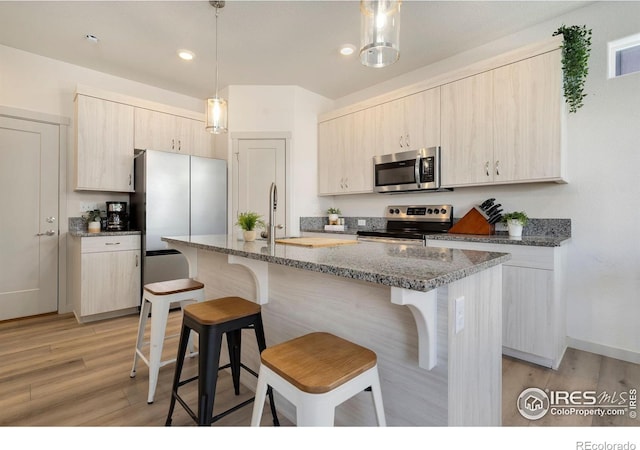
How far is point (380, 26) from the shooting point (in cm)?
123

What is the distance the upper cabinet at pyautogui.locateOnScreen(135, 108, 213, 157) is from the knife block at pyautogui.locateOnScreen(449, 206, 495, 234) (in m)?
3.35

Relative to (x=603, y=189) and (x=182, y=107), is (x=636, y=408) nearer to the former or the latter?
(x=603, y=189)

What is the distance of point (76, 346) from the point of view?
2.61 meters

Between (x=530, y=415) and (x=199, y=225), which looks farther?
(x=199, y=225)

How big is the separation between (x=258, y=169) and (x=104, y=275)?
2.07 m

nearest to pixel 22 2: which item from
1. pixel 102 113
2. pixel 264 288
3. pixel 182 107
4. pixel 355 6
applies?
pixel 102 113

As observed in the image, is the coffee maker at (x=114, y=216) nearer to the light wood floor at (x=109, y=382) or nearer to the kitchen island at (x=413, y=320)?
the light wood floor at (x=109, y=382)

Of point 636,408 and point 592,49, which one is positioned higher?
point 592,49

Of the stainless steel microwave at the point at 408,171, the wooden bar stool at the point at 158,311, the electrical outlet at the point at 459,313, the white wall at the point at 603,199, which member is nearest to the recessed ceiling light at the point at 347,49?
the stainless steel microwave at the point at 408,171

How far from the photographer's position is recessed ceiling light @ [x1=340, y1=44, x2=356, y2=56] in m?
3.11

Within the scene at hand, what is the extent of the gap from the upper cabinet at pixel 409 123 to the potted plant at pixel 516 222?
984mm

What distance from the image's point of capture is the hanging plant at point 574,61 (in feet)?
7.64

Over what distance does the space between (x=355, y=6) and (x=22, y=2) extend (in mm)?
2665

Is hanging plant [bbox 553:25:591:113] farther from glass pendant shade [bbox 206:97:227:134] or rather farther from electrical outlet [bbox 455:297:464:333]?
glass pendant shade [bbox 206:97:227:134]
